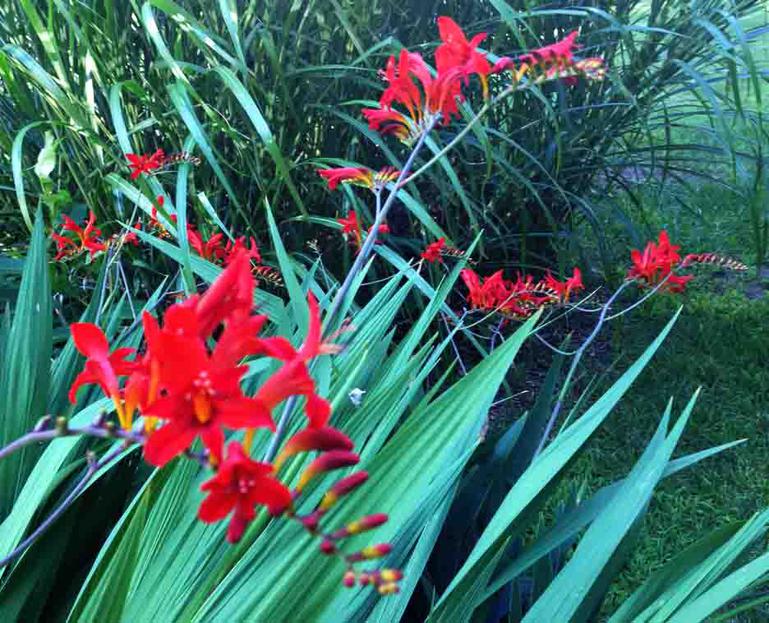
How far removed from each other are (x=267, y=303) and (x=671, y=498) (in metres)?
1.20

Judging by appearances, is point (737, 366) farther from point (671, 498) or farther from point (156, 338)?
point (156, 338)

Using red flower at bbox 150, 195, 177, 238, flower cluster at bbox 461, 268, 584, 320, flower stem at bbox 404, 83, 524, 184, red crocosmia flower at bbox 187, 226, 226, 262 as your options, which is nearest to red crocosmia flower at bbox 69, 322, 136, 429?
flower stem at bbox 404, 83, 524, 184

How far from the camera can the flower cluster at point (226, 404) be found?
40 centimetres

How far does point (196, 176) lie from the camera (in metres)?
1.85

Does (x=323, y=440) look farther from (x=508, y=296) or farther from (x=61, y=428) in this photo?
Result: (x=508, y=296)

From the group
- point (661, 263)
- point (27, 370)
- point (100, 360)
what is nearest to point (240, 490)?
point (100, 360)

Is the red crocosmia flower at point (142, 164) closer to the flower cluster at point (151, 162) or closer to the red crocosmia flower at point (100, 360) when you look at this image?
the flower cluster at point (151, 162)

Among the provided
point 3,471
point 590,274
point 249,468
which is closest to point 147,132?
point 3,471

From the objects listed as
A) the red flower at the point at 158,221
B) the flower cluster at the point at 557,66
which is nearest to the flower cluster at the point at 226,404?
the flower cluster at the point at 557,66

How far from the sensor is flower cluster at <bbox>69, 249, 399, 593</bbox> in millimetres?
396

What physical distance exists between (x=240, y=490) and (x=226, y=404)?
0.05m

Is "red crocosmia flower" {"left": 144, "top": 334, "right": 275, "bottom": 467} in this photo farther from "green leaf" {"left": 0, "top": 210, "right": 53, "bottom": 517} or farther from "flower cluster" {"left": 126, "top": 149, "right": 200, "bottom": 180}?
"flower cluster" {"left": 126, "top": 149, "right": 200, "bottom": 180}

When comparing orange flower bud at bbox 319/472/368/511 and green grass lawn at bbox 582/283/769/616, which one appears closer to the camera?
orange flower bud at bbox 319/472/368/511

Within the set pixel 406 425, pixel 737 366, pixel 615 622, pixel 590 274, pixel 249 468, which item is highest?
pixel 249 468
